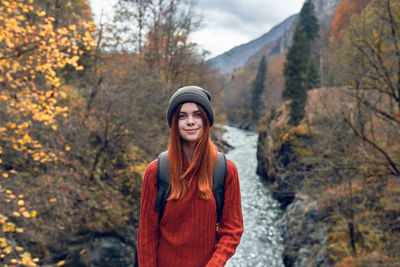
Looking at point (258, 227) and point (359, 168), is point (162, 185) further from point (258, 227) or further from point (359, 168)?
point (258, 227)

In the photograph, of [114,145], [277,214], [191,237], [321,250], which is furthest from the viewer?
[277,214]

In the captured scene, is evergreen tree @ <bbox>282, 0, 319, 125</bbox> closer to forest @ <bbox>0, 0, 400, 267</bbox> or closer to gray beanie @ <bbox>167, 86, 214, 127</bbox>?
forest @ <bbox>0, 0, 400, 267</bbox>

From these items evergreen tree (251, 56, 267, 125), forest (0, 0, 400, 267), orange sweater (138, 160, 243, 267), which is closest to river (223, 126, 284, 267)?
forest (0, 0, 400, 267)

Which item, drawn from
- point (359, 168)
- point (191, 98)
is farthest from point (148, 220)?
point (359, 168)

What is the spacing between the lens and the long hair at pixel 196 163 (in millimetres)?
1601

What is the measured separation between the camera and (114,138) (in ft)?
28.4

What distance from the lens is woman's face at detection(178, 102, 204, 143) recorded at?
163cm

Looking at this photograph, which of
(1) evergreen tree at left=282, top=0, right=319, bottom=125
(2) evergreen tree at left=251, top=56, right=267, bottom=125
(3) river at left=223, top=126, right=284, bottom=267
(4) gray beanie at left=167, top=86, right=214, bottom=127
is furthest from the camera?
(2) evergreen tree at left=251, top=56, right=267, bottom=125

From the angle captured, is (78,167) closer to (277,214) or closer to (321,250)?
(321,250)

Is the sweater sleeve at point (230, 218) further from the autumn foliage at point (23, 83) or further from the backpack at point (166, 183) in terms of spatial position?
the autumn foliage at point (23, 83)

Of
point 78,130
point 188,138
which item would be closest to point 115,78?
point 78,130

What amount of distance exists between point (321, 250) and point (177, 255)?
7695 mm

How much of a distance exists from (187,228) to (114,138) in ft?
25.3

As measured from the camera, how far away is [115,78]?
923 cm
